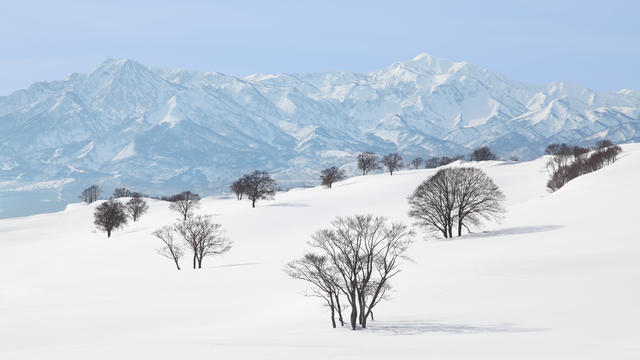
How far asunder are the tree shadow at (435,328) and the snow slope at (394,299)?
0.10 metres

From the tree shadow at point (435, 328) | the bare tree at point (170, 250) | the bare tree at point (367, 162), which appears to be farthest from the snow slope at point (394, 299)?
the bare tree at point (367, 162)

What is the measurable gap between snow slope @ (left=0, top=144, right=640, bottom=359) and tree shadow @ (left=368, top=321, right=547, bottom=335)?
0.10m

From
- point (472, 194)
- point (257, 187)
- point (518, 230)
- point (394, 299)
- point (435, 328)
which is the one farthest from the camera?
point (257, 187)

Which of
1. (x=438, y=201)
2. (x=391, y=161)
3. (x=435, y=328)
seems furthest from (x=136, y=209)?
(x=435, y=328)

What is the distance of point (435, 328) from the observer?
26.8 meters

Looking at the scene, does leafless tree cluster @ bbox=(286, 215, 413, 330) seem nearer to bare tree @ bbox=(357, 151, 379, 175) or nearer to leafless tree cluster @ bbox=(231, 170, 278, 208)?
leafless tree cluster @ bbox=(231, 170, 278, 208)

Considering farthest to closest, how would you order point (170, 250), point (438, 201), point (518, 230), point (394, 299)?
point (170, 250) < point (438, 201) < point (518, 230) < point (394, 299)

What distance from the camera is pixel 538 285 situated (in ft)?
112

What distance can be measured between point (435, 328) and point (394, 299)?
9.62 m

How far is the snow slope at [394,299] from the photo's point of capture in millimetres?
22938

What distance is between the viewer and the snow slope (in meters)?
22.9

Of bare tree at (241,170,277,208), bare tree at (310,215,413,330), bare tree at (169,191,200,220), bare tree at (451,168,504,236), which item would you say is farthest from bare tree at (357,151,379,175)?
bare tree at (310,215,413,330)

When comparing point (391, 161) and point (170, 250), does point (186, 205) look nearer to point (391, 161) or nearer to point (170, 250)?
point (170, 250)

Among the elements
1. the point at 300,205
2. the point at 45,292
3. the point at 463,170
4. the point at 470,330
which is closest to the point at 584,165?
the point at 463,170
